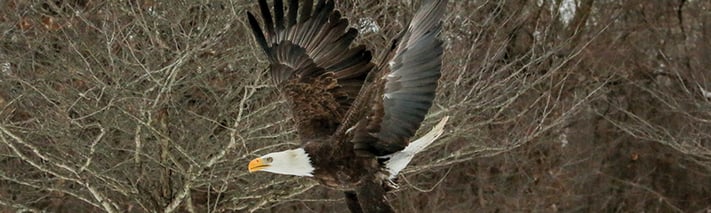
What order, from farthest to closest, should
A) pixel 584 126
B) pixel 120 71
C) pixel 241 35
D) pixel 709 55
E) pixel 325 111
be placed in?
pixel 584 126 → pixel 709 55 → pixel 241 35 → pixel 120 71 → pixel 325 111

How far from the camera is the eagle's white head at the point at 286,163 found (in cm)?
619

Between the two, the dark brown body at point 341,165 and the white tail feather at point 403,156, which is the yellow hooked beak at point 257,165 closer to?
the dark brown body at point 341,165

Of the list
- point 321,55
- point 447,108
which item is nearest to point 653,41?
point 447,108

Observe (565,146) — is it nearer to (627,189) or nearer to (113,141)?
(627,189)

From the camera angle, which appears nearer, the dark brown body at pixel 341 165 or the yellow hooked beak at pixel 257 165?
the yellow hooked beak at pixel 257 165

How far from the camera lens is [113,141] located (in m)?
10.3

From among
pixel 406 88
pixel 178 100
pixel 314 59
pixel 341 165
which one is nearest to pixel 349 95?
pixel 314 59

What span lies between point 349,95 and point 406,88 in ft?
2.91

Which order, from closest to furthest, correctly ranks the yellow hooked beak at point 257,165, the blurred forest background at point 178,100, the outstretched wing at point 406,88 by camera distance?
the outstretched wing at point 406,88, the yellow hooked beak at point 257,165, the blurred forest background at point 178,100

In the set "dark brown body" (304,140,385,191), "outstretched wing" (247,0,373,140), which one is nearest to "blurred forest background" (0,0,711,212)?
"outstretched wing" (247,0,373,140)

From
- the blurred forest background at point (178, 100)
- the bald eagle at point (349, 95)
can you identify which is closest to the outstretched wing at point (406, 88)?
the bald eagle at point (349, 95)

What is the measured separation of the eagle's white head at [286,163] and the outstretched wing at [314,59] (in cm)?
55

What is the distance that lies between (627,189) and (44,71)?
27.5 ft

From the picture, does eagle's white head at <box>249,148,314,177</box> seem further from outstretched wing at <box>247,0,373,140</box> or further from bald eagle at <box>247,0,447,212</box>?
outstretched wing at <box>247,0,373,140</box>
